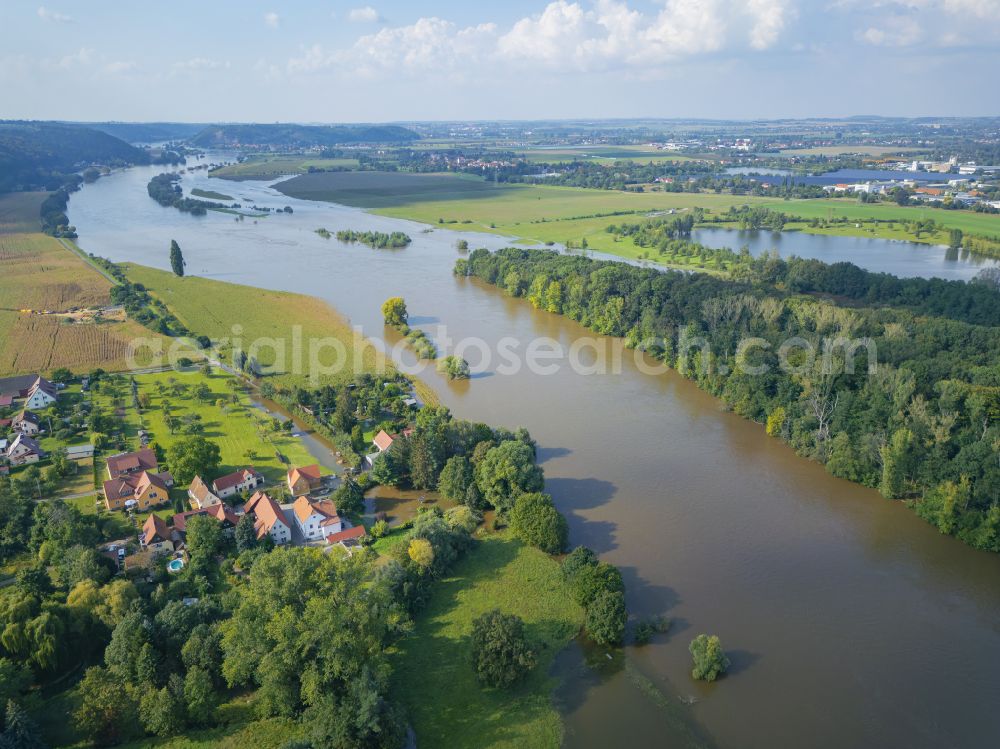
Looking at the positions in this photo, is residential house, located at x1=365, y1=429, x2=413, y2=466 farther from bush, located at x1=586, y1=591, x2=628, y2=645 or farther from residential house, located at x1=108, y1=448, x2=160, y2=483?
bush, located at x1=586, y1=591, x2=628, y2=645

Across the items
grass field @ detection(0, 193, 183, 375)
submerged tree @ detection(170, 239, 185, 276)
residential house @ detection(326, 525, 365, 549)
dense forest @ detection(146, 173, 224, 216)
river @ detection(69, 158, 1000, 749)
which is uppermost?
dense forest @ detection(146, 173, 224, 216)

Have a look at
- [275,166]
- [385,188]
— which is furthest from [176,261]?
[275,166]

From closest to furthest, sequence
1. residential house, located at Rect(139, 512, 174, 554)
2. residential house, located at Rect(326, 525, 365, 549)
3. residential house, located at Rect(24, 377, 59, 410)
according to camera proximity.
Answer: residential house, located at Rect(139, 512, 174, 554), residential house, located at Rect(326, 525, 365, 549), residential house, located at Rect(24, 377, 59, 410)

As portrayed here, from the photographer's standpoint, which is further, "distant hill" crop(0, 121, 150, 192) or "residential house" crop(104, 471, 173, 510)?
"distant hill" crop(0, 121, 150, 192)

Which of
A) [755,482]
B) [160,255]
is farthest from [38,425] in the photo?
[160,255]

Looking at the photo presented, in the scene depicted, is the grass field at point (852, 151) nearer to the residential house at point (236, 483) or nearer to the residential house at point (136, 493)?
the residential house at point (236, 483)

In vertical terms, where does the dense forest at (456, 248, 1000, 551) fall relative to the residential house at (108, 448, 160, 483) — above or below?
above

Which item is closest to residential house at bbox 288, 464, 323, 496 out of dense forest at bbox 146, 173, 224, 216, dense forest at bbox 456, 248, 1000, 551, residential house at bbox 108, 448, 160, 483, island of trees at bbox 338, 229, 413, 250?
residential house at bbox 108, 448, 160, 483
